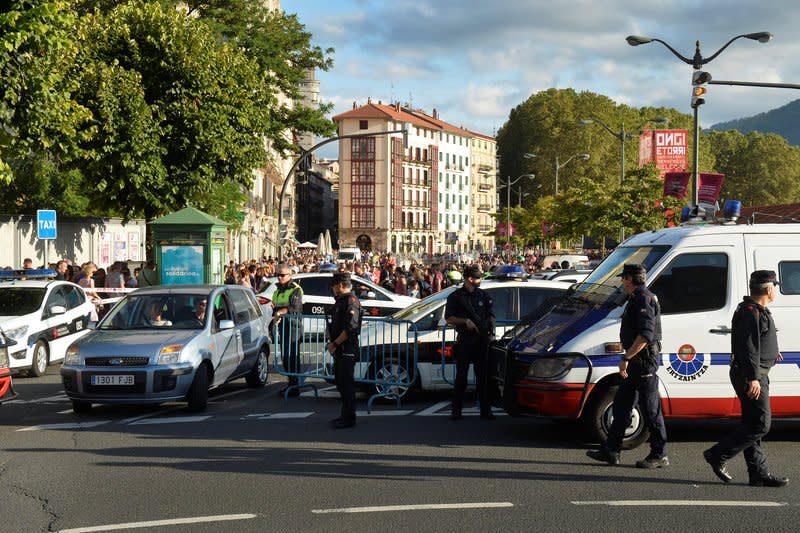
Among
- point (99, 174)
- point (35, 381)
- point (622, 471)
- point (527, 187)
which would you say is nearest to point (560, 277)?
point (35, 381)

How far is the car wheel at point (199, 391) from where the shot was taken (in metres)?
12.4

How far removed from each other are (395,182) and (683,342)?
12308 centimetres

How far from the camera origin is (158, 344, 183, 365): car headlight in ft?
39.4

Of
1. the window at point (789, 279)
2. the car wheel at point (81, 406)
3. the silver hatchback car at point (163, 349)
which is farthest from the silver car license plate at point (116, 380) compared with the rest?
the window at point (789, 279)

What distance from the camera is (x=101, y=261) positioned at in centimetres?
3281

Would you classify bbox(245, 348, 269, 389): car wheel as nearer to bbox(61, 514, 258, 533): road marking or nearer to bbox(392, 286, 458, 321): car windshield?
bbox(392, 286, 458, 321): car windshield

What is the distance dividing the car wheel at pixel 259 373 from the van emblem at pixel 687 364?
718cm

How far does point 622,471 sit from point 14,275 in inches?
557

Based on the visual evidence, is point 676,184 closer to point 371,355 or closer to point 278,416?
point 371,355

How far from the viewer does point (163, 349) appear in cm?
1210

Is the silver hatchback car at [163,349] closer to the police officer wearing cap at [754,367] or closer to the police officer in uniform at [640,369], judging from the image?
the police officer in uniform at [640,369]

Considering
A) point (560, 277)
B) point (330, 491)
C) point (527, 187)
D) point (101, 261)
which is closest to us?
point (330, 491)

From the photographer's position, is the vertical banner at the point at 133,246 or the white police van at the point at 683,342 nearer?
the white police van at the point at 683,342

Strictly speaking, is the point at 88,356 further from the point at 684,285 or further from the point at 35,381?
the point at 684,285
